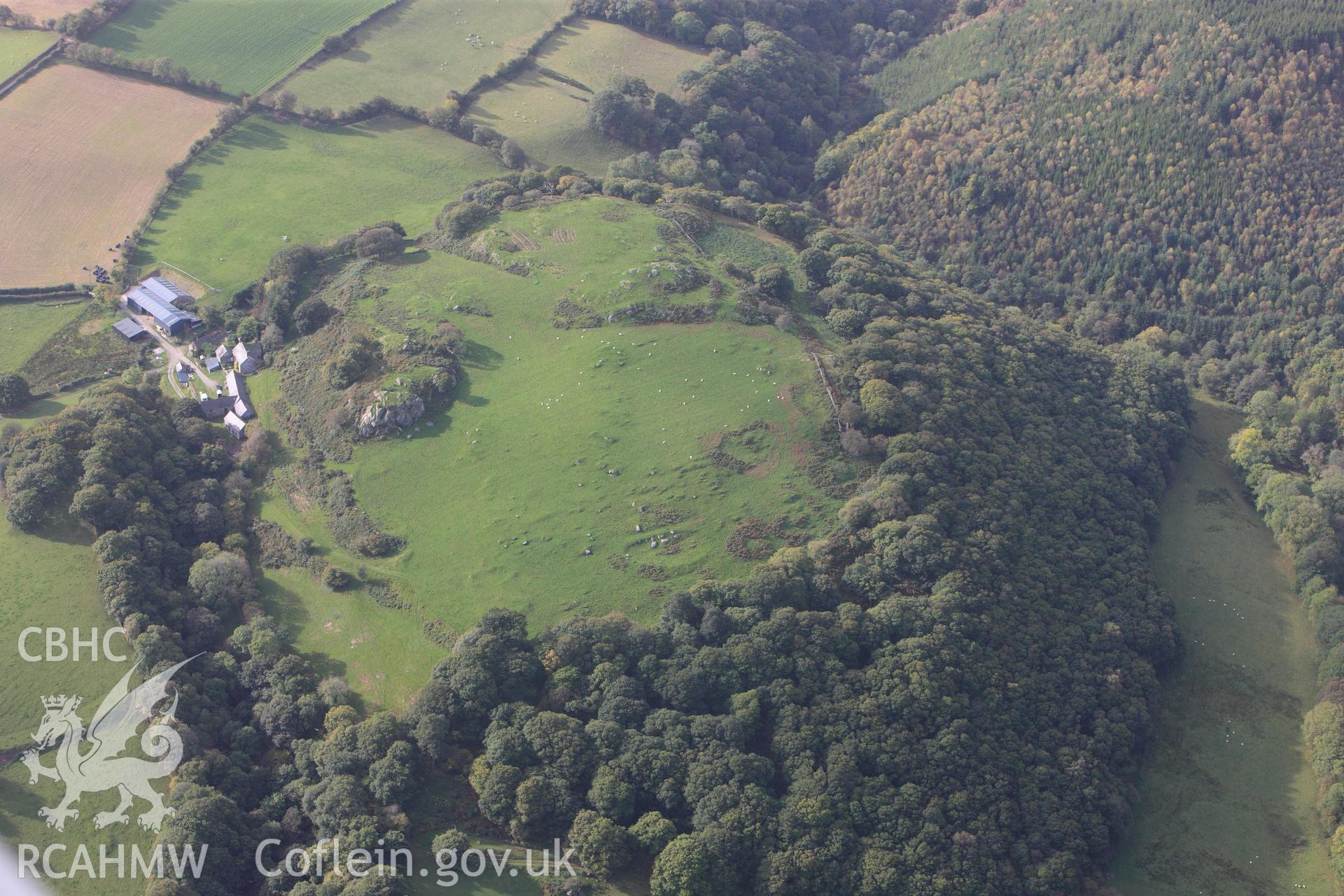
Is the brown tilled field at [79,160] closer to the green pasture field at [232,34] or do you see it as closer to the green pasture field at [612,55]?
the green pasture field at [232,34]

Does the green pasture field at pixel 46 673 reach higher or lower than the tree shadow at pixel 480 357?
lower

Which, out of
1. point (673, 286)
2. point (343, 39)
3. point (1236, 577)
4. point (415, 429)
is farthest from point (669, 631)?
point (343, 39)

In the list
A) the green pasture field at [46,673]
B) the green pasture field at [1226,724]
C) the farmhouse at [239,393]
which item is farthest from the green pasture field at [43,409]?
the green pasture field at [1226,724]

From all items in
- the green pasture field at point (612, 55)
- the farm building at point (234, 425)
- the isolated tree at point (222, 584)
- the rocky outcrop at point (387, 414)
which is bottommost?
the isolated tree at point (222, 584)

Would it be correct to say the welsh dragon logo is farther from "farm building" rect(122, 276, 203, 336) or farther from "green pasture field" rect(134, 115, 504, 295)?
"green pasture field" rect(134, 115, 504, 295)

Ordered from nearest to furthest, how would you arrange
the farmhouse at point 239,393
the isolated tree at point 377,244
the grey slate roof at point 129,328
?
the farmhouse at point 239,393 → the grey slate roof at point 129,328 → the isolated tree at point 377,244

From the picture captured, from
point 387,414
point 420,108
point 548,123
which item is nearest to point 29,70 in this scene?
point 420,108
